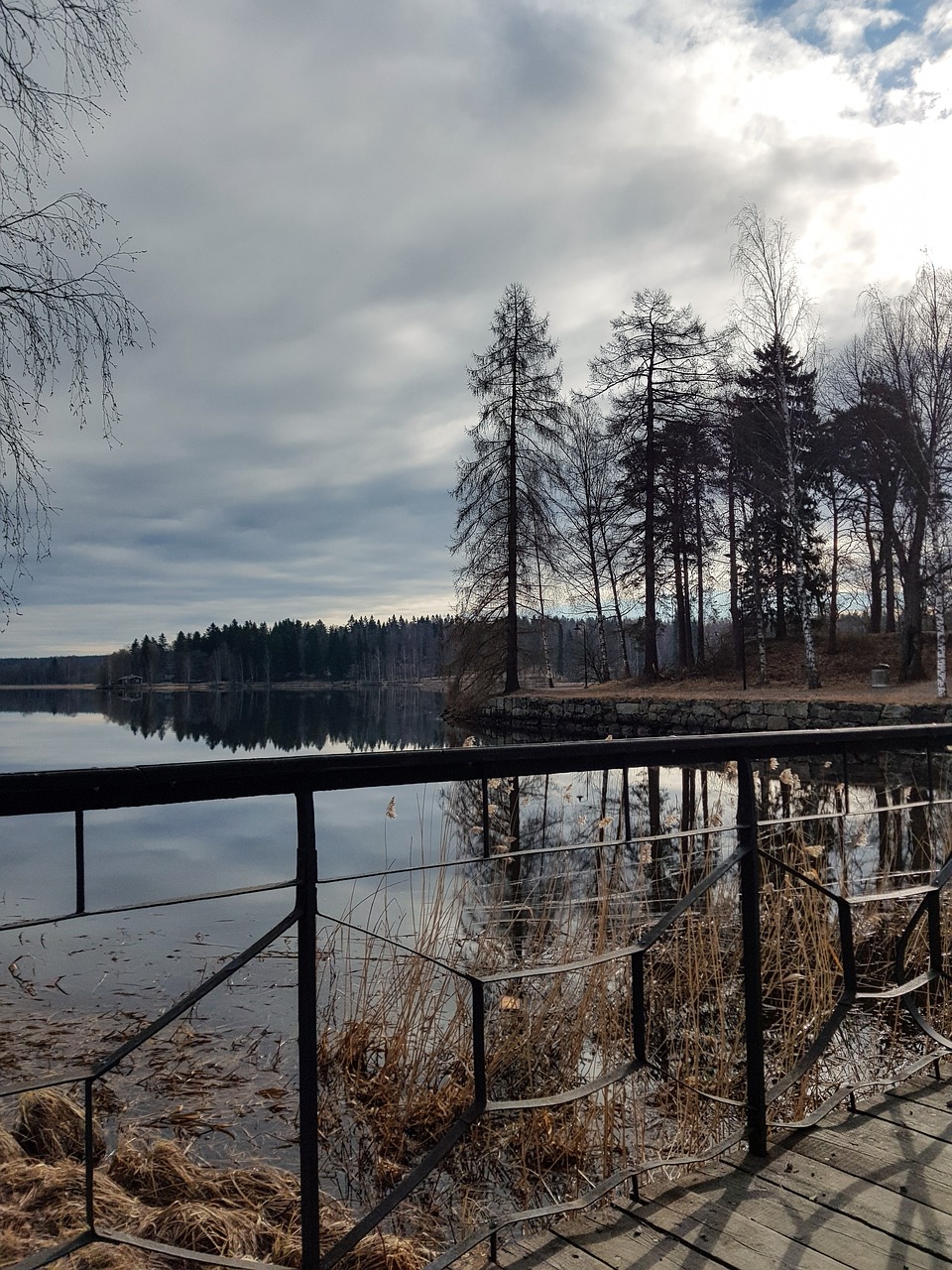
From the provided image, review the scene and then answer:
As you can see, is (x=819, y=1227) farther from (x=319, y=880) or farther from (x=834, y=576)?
(x=834, y=576)

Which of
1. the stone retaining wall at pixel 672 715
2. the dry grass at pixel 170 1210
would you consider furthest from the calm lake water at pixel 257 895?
the stone retaining wall at pixel 672 715

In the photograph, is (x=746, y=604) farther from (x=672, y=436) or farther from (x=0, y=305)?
(x=0, y=305)

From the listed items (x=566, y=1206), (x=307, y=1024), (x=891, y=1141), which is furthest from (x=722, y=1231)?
(x=307, y=1024)

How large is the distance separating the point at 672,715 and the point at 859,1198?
19.2 m

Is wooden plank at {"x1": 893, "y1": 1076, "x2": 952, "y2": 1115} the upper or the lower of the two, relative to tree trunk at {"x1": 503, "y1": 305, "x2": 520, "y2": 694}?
lower

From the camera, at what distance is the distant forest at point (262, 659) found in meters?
93.1

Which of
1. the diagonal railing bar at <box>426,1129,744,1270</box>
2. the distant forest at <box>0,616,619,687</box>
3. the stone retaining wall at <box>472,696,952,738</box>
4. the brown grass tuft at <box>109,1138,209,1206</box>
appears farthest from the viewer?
the distant forest at <box>0,616,619,687</box>

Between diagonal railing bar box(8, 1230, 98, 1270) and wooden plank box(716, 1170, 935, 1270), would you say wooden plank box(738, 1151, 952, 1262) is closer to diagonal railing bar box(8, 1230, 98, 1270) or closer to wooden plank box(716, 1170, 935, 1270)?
wooden plank box(716, 1170, 935, 1270)

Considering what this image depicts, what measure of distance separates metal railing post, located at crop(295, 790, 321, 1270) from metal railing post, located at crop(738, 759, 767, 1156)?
38.7 inches

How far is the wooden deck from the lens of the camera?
1411 millimetres

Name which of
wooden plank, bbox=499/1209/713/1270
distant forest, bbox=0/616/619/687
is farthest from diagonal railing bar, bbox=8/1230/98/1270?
distant forest, bbox=0/616/619/687

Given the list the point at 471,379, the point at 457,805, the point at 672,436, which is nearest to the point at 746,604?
the point at 672,436

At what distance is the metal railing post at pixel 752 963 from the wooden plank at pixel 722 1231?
A: 19 cm

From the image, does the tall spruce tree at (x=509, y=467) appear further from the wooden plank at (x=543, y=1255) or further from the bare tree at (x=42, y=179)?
the wooden plank at (x=543, y=1255)
